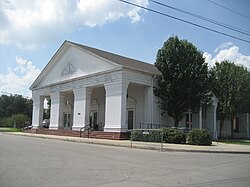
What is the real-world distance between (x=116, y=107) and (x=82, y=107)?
5577 millimetres

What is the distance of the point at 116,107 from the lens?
28.2 metres

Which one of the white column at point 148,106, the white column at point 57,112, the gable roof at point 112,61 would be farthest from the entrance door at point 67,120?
the white column at point 148,106

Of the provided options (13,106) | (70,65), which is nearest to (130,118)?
(70,65)

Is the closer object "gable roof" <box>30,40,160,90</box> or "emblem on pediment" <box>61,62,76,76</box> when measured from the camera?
"gable roof" <box>30,40,160,90</box>

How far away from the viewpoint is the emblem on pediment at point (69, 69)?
35369mm

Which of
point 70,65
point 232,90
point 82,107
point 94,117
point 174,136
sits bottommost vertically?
point 174,136

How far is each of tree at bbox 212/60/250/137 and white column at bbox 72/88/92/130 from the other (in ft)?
52.3

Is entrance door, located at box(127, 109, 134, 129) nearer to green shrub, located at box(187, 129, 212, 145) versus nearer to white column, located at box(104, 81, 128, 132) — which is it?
white column, located at box(104, 81, 128, 132)

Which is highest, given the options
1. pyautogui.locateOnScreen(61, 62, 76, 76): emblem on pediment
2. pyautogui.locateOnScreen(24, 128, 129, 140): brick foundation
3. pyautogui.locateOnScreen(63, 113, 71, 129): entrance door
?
pyautogui.locateOnScreen(61, 62, 76, 76): emblem on pediment

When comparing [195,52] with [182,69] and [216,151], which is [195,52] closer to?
[182,69]

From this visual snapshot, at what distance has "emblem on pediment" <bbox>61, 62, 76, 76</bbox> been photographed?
35369mm

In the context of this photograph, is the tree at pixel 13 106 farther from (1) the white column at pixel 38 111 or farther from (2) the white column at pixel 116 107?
(2) the white column at pixel 116 107

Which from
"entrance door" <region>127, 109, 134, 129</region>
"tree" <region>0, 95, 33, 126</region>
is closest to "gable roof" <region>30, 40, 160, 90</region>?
"entrance door" <region>127, 109, 134, 129</region>

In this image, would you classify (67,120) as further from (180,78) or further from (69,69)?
(180,78)
